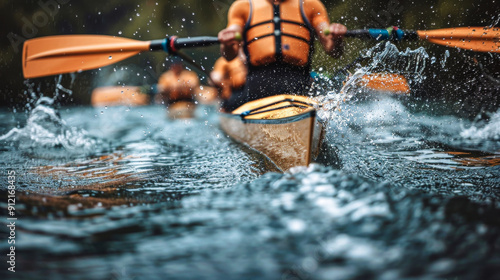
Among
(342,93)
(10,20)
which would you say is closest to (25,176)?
(342,93)

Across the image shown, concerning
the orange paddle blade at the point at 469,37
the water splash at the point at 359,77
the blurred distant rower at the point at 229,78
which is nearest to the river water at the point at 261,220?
the water splash at the point at 359,77

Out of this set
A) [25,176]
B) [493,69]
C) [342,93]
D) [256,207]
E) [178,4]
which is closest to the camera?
[256,207]

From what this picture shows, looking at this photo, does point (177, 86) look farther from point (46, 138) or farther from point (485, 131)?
point (485, 131)

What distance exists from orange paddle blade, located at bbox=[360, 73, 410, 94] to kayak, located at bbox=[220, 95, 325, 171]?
1055mm

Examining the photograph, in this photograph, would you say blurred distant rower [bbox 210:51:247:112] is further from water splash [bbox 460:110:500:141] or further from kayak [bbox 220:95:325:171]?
water splash [bbox 460:110:500:141]

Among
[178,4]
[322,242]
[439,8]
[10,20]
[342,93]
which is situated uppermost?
[178,4]

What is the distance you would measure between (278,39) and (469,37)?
161 cm

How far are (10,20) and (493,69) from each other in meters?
10.5

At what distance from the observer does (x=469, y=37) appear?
2.57 metres

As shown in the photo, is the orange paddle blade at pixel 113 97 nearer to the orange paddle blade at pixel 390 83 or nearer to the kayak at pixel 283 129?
the kayak at pixel 283 129

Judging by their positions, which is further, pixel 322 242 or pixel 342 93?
pixel 342 93

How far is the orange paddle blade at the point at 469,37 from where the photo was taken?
257cm

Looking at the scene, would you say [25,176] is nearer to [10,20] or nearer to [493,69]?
[493,69]

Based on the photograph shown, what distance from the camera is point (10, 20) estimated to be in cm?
837
